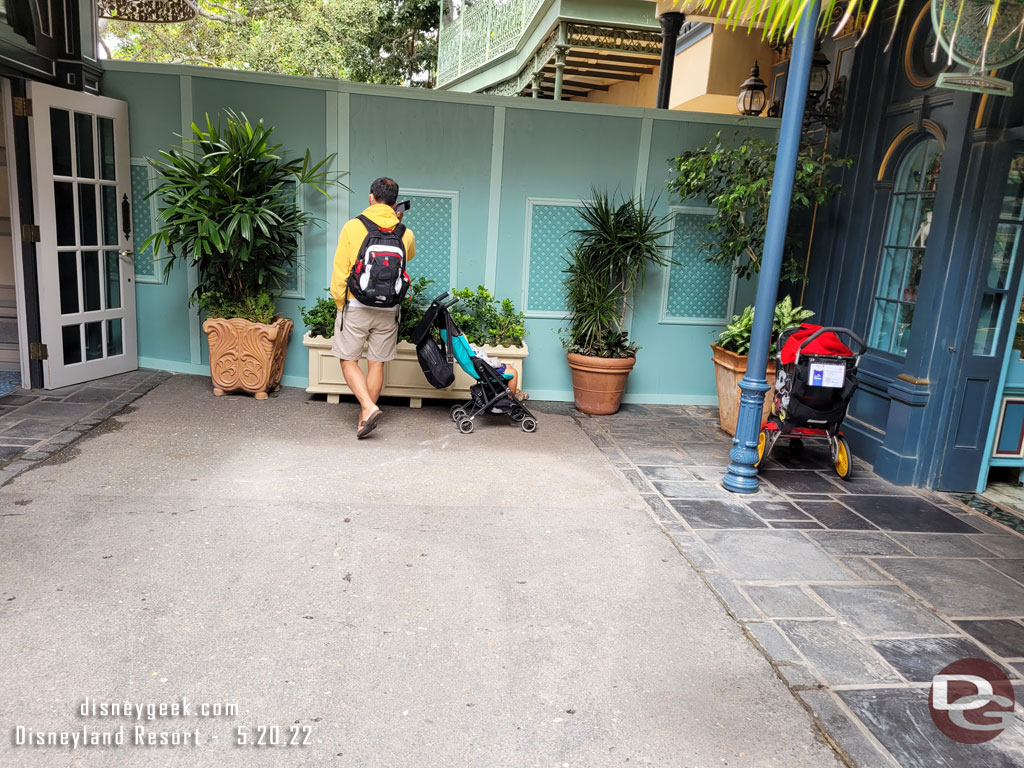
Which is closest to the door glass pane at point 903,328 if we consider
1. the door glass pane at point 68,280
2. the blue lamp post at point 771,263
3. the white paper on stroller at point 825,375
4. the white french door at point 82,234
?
the white paper on stroller at point 825,375

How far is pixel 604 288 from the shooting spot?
5949 millimetres

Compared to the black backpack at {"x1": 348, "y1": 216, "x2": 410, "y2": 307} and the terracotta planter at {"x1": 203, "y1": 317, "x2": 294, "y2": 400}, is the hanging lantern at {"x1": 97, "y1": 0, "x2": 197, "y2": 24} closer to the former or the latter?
the terracotta planter at {"x1": 203, "y1": 317, "x2": 294, "y2": 400}

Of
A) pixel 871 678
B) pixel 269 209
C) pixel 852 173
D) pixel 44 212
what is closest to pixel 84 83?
pixel 44 212

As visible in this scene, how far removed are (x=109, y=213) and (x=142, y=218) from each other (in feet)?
0.80

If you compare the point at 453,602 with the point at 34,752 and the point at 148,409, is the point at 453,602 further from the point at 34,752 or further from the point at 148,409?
the point at 148,409

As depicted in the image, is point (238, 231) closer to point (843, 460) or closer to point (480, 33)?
point (843, 460)

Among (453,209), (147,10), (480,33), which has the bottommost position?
(453,209)

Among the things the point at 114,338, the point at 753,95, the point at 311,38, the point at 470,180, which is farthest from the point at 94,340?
the point at 311,38

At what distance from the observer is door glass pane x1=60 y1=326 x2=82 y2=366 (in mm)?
5617

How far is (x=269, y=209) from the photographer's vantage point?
558 cm

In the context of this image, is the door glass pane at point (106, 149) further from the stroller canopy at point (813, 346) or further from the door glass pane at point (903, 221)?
the door glass pane at point (903, 221)

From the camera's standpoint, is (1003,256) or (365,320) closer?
(1003,256)

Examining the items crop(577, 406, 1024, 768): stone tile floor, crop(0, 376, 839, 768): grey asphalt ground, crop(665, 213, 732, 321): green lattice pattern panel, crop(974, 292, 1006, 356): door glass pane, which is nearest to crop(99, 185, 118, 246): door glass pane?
crop(0, 376, 839, 768): grey asphalt ground

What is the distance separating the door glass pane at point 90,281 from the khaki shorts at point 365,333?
2.24 metres
